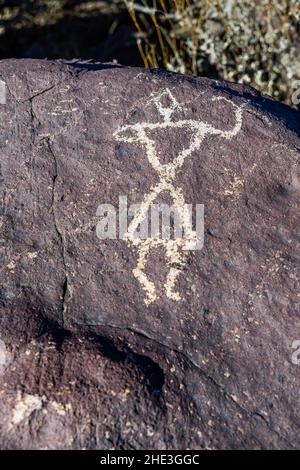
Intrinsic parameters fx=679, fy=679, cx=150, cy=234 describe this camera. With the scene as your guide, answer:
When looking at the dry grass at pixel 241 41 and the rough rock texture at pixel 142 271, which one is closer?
the rough rock texture at pixel 142 271

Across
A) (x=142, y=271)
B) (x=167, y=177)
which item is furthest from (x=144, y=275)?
(x=167, y=177)

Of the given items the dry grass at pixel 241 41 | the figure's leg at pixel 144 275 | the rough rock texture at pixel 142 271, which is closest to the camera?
the rough rock texture at pixel 142 271

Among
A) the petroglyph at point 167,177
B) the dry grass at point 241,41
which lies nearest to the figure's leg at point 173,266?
the petroglyph at point 167,177

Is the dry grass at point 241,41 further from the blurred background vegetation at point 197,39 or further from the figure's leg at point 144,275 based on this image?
the figure's leg at point 144,275

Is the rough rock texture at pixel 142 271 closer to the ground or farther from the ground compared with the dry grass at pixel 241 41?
closer to the ground

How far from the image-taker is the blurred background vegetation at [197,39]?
3027 mm

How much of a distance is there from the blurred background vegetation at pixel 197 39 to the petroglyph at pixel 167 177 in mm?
1152

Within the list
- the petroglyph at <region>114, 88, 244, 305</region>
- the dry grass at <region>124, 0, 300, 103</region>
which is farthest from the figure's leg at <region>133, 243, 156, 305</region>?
the dry grass at <region>124, 0, 300, 103</region>

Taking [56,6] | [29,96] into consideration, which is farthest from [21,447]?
[56,6]

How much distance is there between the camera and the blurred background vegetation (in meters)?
3.03

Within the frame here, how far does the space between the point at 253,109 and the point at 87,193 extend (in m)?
0.56

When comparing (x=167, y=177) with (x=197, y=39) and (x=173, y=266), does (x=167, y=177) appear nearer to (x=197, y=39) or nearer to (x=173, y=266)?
(x=173, y=266)
